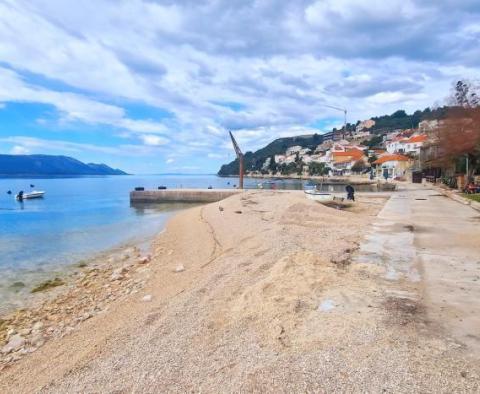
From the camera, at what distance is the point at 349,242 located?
1116 cm

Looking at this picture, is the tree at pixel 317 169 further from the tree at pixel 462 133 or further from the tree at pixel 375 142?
the tree at pixel 462 133

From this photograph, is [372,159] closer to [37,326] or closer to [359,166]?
[359,166]

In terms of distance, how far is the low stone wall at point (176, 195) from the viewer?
150ft

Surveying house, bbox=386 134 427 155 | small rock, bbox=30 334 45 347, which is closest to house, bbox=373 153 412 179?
house, bbox=386 134 427 155

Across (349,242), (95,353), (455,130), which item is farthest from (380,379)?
(455,130)

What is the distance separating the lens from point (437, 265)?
26.9ft

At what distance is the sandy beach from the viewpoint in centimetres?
384

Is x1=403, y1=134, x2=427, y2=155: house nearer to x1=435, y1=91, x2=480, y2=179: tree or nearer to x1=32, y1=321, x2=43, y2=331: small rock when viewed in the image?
x1=435, y1=91, x2=480, y2=179: tree

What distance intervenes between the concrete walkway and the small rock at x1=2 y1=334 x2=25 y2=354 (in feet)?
23.2

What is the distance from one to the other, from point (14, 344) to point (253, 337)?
523 cm

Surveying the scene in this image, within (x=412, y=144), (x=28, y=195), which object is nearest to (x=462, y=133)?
(x=28, y=195)

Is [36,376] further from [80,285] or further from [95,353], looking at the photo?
[80,285]

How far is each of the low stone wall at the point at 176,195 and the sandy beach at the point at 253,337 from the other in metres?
35.5

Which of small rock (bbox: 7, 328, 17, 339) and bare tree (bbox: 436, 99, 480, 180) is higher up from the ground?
bare tree (bbox: 436, 99, 480, 180)
